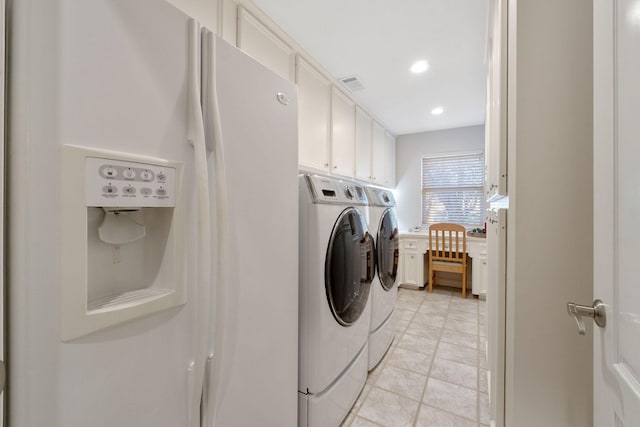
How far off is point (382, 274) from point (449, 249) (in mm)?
1902

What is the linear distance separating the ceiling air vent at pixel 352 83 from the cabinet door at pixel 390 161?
1532 mm

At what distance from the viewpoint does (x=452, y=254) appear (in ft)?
12.2

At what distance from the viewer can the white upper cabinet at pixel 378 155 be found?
3598 millimetres

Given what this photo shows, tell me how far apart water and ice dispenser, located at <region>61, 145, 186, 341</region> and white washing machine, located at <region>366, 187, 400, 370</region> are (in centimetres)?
142

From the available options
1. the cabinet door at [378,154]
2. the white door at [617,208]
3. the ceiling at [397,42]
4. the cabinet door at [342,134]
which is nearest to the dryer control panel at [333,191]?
the white door at [617,208]

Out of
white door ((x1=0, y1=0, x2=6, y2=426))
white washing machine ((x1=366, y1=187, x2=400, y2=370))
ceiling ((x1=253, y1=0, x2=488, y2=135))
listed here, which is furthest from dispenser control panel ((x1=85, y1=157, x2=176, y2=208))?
ceiling ((x1=253, y1=0, x2=488, y2=135))

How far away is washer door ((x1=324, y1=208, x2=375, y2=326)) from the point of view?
1.30 metres

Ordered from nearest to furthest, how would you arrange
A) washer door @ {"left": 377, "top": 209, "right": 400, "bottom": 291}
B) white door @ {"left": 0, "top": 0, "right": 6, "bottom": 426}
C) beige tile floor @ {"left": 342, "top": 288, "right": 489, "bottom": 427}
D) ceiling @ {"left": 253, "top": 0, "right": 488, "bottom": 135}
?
white door @ {"left": 0, "top": 0, "right": 6, "bottom": 426}
beige tile floor @ {"left": 342, "top": 288, "right": 489, "bottom": 427}
ceiling @ {"left": 253, "top": 0, "right": 488, "bottom": 135}
washer door @ {"left": 377, "top": 209, "right": 400, "bottom": 291}

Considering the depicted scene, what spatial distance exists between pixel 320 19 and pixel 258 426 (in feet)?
7.19

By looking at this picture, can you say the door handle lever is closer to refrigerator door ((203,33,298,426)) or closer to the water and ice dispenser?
refrigerator door ((203,33,298,426))

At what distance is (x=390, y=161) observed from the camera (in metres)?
4.29

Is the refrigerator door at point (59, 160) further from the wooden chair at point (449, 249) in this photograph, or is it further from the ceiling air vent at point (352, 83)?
the wooden chair at point (449, 249)

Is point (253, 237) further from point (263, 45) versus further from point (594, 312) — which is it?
point (263, 45)

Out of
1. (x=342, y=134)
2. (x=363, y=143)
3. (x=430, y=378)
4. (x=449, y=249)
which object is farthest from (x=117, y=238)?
(x=449, y=249)
